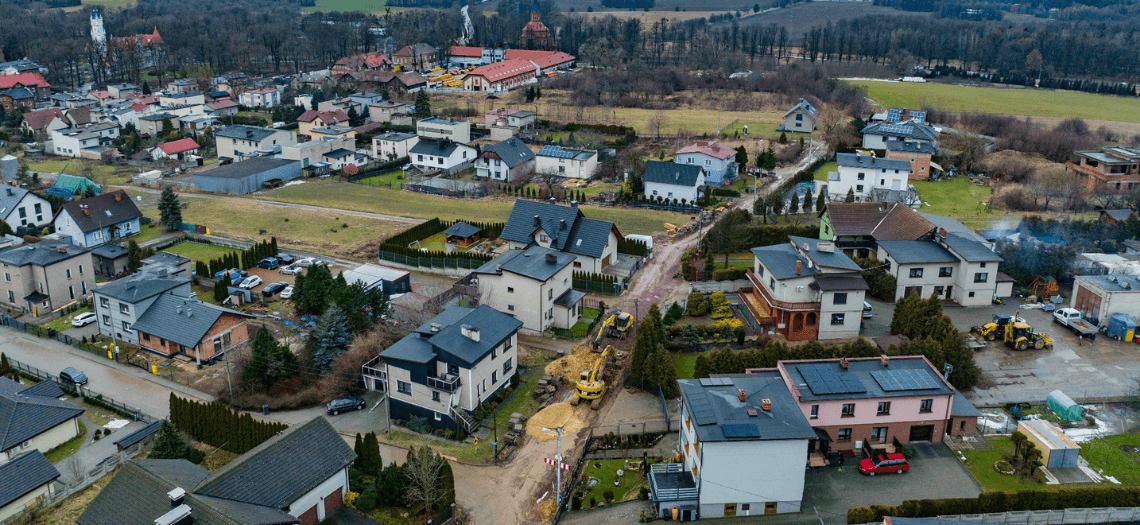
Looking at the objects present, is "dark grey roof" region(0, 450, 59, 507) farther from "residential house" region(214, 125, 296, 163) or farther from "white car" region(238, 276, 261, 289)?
"residential house" region(214, 125, 296, 163)

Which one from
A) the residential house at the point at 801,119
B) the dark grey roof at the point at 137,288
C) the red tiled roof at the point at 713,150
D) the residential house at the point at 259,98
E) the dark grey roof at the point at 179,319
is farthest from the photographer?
the residential house at the point at 259,98

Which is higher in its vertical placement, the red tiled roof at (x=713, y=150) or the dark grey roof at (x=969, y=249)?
the red tiled roof at (x=713, y=150)

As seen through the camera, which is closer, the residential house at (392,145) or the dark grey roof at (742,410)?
the dark grey roof at (742,410)

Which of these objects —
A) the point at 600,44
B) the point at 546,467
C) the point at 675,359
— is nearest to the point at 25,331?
the point at 546,467

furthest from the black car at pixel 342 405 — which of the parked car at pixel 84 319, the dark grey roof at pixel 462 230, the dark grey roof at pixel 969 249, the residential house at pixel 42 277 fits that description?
the dark grey roof at pixel 969 249

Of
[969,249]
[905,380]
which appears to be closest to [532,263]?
[905,380]

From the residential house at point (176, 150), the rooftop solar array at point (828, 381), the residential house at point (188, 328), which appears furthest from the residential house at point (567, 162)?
the rooftop solar array at point (828, 381)

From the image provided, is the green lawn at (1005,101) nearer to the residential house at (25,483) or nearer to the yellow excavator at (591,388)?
the yellow excavator at (591,388)

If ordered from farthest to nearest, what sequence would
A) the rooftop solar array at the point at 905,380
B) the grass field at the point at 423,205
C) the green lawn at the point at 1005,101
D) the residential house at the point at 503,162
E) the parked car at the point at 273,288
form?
the green lawn at the point at 1005,101, the residential house at the point at 503,162, the grass field at the point at 423,205, the parked car at the point at 273,288, the rooftop solar array at the point at 905,380

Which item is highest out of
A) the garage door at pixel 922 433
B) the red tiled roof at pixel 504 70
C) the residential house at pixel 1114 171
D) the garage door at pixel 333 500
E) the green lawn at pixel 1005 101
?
the red tiled roof at pixel 504 70
